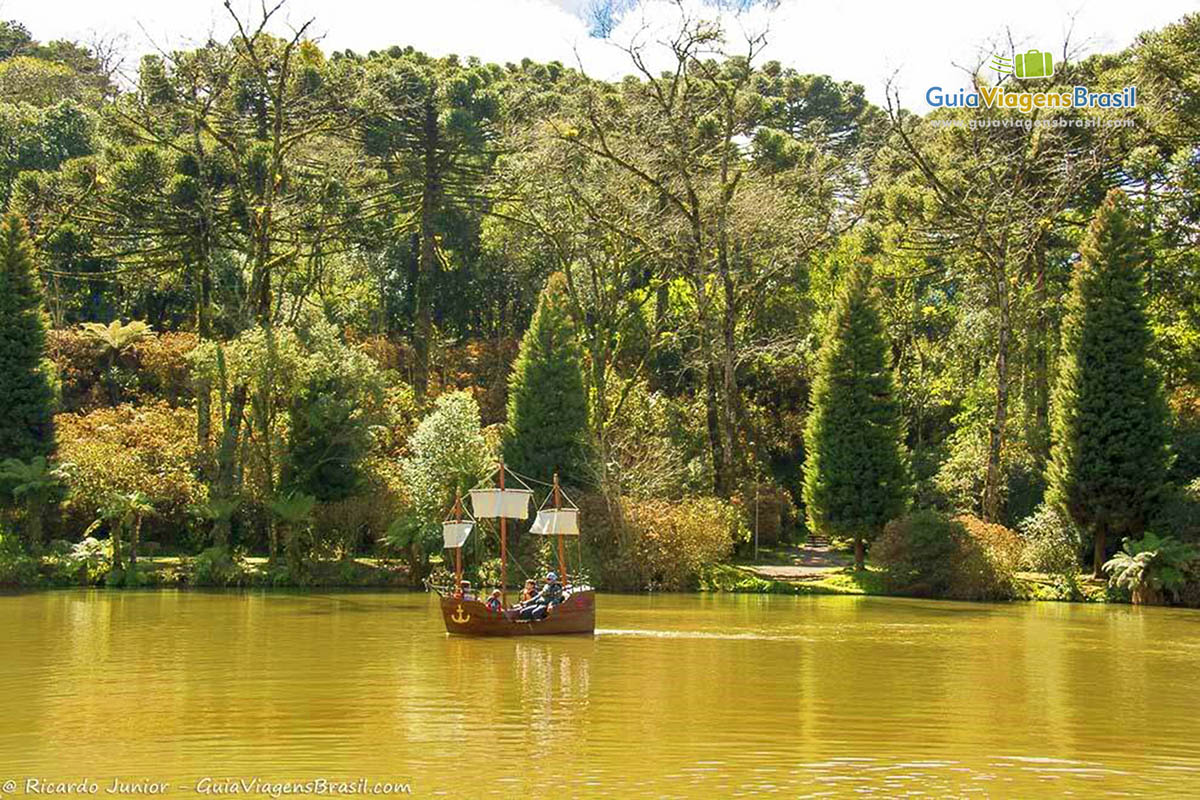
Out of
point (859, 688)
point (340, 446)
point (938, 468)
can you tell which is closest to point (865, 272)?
point (938, 468)

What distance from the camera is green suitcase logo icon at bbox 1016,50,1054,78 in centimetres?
4425

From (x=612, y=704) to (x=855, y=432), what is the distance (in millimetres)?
24107

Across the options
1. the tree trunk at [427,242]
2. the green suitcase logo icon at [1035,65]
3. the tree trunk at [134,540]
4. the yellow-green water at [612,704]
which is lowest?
the yellow-green water at [612,704]

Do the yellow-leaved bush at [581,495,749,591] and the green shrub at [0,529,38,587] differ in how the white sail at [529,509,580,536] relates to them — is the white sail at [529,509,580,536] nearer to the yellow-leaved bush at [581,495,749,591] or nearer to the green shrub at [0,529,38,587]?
the yellow-leaved bush at [581,495,749,591]

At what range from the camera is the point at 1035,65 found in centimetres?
4475

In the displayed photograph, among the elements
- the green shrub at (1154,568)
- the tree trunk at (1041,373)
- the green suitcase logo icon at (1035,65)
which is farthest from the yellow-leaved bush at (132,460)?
the green suitcase logo icon at (1035,65)

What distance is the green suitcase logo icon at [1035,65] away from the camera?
4425 centimetres

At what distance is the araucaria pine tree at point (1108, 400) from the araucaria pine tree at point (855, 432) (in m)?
4.91

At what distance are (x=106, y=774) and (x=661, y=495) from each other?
29.5m

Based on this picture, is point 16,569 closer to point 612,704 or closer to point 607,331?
point 607,331

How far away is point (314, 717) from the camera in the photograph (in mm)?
17141

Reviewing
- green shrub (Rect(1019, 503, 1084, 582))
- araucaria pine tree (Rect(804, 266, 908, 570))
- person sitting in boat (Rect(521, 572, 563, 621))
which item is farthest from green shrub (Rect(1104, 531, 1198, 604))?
person sitting in boat (Rect(521, 572, 563, 621))

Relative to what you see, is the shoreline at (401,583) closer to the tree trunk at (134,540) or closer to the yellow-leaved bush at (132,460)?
the tree trunk at (134,540)

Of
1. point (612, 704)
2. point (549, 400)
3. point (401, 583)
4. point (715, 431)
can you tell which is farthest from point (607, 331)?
point (612, 704)
